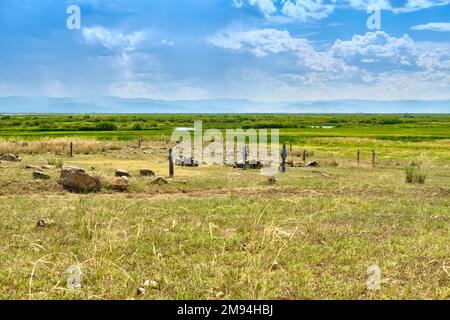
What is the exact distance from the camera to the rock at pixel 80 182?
18.5 m

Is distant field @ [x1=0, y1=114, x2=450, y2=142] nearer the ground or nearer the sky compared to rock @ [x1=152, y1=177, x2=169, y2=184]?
nearer the sky

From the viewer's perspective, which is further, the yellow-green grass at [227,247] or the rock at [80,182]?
the rock at [80,182]

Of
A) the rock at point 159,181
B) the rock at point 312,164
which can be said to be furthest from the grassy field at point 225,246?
the rock at point 312,164

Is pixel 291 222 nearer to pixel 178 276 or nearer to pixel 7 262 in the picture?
pixel 178 276

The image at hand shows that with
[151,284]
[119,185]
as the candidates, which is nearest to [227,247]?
[151,284]

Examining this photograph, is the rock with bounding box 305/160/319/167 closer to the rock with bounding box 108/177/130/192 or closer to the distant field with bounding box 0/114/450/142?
the rock with bounding box 108/177/130/192

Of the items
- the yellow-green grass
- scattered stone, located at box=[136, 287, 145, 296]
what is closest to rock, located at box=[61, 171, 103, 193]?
the yellow-green grass

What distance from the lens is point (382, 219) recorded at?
12719 millimetres

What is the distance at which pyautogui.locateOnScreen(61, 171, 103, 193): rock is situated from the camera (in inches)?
728

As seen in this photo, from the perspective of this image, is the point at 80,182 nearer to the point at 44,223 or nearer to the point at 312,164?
the point at 44,223

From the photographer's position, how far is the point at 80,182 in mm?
18500

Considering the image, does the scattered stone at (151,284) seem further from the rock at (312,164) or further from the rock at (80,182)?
the rock at (312,164)
